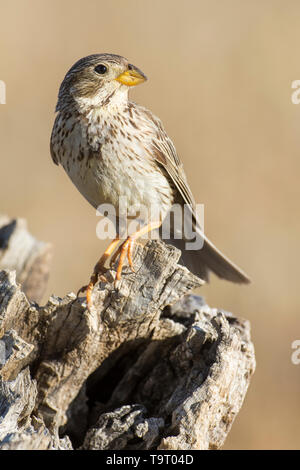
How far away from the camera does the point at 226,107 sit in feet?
27.3

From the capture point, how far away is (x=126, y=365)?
13.7 ft

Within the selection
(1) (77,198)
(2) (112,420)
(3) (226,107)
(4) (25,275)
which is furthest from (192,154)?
(2) (112,420)

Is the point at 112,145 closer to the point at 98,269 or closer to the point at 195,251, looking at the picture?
the point at 98,269

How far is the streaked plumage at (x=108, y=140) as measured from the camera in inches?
178

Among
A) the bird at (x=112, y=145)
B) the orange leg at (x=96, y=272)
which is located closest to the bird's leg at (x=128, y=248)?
the bird at (x=112, y=145)

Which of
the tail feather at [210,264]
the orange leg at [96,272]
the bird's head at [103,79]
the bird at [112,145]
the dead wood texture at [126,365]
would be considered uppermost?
the bird's head at [103,79]

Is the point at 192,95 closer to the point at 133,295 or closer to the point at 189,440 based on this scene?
the point at 133,295

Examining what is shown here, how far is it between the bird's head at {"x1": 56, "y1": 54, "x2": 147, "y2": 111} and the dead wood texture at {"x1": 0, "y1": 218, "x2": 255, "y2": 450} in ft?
3.92

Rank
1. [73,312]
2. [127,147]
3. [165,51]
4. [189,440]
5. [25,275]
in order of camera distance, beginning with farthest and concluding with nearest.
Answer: [165,51], [25,275], [127,147], [73,312], [189,440]

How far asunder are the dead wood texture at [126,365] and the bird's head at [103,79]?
119 cm

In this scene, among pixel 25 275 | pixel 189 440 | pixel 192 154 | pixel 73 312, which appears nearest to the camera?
pixel 189 440

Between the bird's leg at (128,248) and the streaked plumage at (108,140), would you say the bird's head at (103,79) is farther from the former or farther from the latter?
the bird's leg at (128,248)

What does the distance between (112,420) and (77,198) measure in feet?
15.8

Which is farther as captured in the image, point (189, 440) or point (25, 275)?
point (25, 275)
